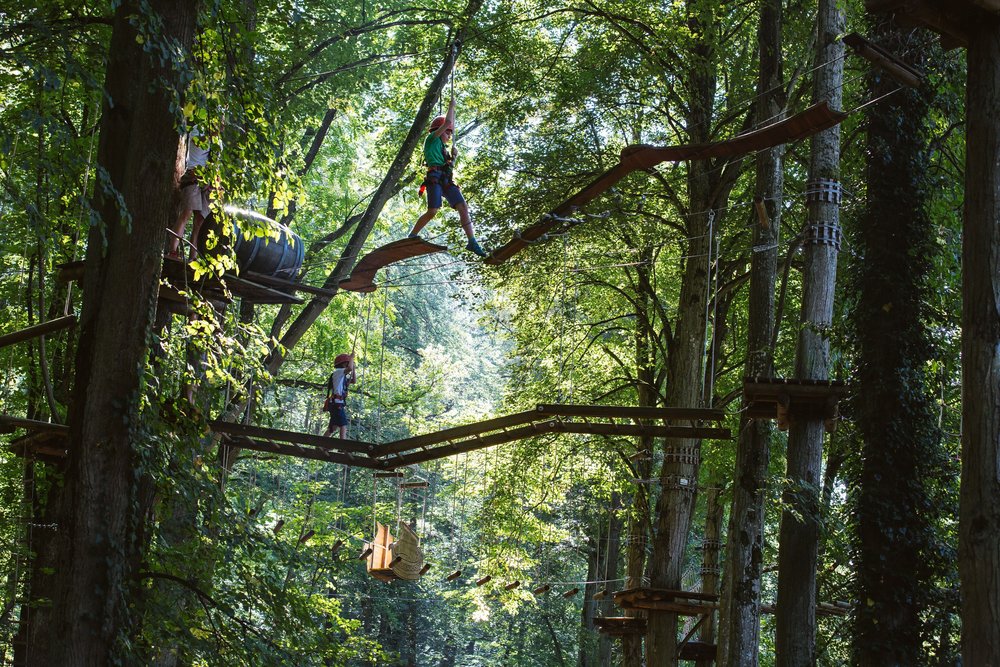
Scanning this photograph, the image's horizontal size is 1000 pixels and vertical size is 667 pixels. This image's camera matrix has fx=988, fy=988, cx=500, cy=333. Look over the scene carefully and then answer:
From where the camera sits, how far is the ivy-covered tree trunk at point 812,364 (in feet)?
30.5

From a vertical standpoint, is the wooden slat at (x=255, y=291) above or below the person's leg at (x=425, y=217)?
below

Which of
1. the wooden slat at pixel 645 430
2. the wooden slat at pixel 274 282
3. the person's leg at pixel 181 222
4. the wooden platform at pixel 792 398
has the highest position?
the person's leg at pixel 181 222

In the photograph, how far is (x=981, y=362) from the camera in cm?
560

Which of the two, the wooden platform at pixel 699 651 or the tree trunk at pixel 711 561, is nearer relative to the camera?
the wooden platform at pixel 699 651

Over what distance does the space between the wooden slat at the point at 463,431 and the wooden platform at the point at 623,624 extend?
6792 mm

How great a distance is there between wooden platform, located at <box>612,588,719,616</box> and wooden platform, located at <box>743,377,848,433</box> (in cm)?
358

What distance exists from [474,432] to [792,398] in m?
2.94

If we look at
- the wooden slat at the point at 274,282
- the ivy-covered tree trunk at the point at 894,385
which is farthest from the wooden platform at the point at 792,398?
the wooden slat at the point at 274,282

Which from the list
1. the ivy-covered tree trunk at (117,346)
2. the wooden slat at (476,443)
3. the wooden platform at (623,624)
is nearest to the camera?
the ivy-covered tree trunk at (117,346)

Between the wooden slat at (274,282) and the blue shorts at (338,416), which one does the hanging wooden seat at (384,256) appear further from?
the blue shorts at (338,416)

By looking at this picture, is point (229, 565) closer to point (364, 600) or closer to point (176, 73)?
point (176, 73)

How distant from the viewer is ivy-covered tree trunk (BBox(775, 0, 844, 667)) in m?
9.29

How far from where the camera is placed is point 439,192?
9.67 meters

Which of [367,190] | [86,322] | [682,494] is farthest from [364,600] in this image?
[86,322]
